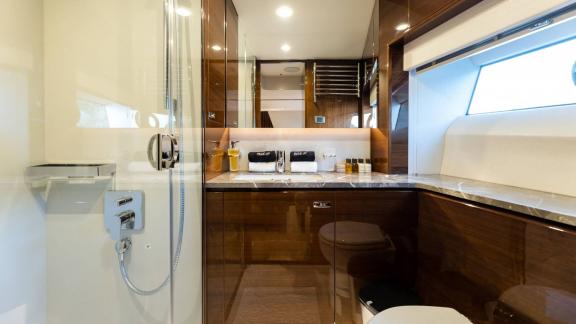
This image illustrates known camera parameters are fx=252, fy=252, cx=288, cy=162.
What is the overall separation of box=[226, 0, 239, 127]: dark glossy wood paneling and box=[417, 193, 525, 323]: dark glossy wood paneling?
1.36m

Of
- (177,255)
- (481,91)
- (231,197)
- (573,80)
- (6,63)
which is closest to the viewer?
(6,63)

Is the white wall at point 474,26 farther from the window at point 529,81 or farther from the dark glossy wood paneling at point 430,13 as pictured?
the window at point 529,81

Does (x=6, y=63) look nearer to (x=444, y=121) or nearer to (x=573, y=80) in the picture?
(x=444, y=121)

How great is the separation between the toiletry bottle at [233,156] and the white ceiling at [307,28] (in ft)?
2.38

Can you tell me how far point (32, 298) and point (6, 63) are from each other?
106cm

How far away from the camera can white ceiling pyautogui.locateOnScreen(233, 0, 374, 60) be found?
1.81 m

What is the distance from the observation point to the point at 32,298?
1.19 metres

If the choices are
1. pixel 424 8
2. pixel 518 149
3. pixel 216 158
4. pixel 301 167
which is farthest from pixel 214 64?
pixel 518 149

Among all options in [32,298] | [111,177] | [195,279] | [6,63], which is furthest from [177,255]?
[6,63]

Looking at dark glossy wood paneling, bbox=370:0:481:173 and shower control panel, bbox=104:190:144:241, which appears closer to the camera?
shower control panel, bbox=104:190:144:241

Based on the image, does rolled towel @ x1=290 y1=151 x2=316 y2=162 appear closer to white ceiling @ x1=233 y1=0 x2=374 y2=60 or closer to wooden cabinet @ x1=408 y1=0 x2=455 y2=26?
white ceiling @ x1=233 y1=0 x2=374 y2=60

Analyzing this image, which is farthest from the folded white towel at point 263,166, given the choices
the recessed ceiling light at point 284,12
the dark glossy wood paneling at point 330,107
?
the recessed ceiling light at point 284,12

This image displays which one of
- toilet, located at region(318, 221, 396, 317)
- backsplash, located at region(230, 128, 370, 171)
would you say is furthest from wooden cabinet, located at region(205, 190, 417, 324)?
backsplash, located at region(230, 128, 370, 171)

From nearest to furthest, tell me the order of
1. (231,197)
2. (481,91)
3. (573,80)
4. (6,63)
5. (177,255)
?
(6,63) → (573,80) → (177,255) → (231,197) → (481,91)
